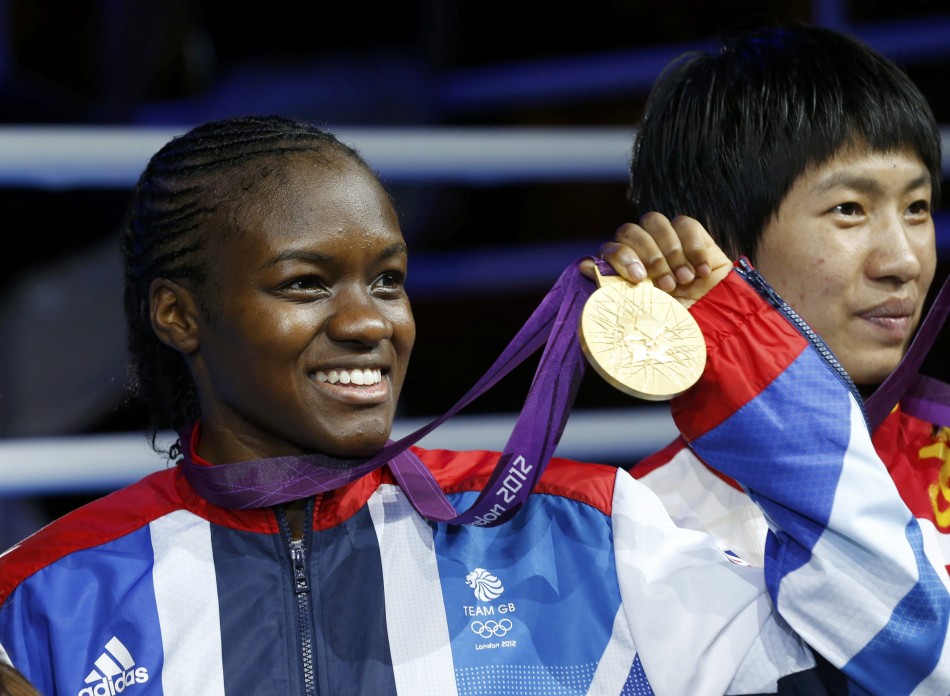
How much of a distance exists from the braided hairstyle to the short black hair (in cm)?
46

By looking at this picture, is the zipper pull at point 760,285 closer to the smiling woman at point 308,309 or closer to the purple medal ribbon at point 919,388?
the purple medal ribbon at point 919,388

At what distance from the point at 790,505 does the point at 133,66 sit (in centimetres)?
239

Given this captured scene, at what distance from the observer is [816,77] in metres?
1.80

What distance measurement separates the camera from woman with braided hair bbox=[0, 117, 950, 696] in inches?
56.5

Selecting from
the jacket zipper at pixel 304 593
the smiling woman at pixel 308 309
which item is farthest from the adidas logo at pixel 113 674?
the smiling woman at pixel 308 309

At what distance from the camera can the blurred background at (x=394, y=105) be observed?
3023 mm

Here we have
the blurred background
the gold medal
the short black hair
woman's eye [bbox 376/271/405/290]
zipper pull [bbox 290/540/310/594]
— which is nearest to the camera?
the gold medal

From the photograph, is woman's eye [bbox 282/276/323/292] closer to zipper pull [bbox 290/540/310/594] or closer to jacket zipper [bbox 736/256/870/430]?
zipper pull [bbox 290/540/310/594]

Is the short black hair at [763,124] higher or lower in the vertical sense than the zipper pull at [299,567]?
higher

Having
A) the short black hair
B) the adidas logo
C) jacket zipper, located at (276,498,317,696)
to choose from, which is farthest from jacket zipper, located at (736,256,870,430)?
the adidas logo

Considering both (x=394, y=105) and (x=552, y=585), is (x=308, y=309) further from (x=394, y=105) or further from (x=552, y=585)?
(x=394, y=105)

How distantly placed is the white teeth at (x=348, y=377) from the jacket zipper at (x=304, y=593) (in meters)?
0.15

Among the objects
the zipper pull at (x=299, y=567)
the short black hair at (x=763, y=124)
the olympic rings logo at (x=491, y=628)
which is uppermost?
the short black hair at (x=763, y=124)

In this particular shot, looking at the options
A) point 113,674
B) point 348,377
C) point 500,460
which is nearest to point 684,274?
point 500,460
